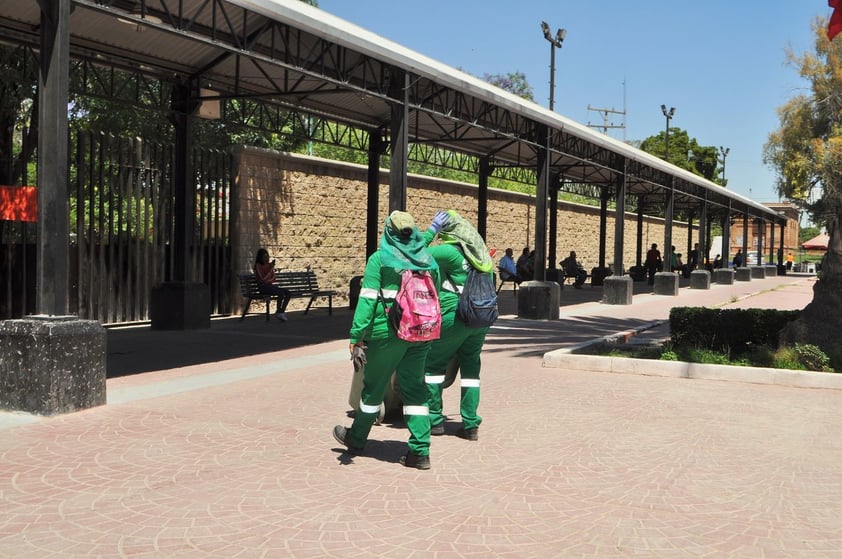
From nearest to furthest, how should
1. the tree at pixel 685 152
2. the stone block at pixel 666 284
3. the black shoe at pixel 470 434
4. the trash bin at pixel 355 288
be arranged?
the black shoe at pixel 470 434 → the trash bin at pixel 355 288 → the stone block at pixel 666 284 → the tree at pixel 685 152

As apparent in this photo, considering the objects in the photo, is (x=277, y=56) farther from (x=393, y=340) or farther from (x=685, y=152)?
(x=685, y=152)

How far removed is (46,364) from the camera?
7.37m

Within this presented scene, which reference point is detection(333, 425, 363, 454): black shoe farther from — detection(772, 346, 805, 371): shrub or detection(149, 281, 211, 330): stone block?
detection(149, 281, 211, 330): stone block

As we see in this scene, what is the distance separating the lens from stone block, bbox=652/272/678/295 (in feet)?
93.9

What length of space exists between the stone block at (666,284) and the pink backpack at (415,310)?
24.1 metres

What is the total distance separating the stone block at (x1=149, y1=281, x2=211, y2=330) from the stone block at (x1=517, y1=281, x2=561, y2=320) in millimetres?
7027

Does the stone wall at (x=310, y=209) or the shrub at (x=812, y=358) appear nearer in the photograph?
the shrub at (x=812, y=358)

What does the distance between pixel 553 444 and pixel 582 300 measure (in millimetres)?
19188

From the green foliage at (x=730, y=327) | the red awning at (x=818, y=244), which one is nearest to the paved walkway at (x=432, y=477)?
the green foliage at (x=730, y=327)

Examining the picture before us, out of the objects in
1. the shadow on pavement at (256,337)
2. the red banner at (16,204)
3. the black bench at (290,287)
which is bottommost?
the shadow on pavement at (256,337)

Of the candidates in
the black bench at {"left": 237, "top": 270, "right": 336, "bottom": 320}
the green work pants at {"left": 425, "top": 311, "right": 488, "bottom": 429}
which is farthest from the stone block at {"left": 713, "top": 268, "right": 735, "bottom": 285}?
the green work pants at {"left": 425, "top": 311, "right": 488, "bottom": 429}

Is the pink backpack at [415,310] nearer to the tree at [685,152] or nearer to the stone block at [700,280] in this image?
the stone block at [700,280]

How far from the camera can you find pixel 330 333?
14789 millimetres

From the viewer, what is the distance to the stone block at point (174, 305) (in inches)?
570
